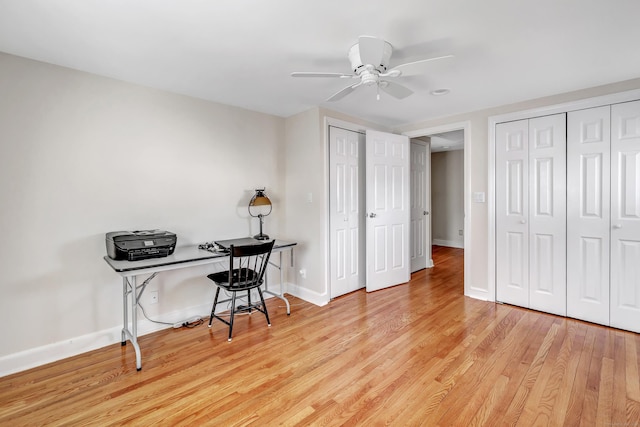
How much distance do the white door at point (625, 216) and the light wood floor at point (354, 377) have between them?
9.9 inches

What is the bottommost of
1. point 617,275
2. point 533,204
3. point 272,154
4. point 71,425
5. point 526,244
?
point 71,425

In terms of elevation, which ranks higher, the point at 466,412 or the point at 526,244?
the point at 526,244

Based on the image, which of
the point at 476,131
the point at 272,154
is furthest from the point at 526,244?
the point at 272,154

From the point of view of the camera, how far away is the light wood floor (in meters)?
1.70

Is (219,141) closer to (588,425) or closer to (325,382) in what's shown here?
(325,382)

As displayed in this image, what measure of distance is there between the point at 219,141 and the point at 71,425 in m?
2.53

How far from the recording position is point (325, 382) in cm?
200

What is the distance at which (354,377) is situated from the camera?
2.05 meters

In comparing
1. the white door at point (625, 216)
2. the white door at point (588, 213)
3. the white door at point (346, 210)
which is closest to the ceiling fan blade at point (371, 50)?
the white door at point (346, 210)

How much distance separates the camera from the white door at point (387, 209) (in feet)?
12.4

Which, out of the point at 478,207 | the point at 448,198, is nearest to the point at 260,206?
the point at 478,207

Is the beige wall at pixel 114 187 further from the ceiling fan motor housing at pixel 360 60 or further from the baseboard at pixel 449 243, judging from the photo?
the baseboard at pixel 449 243

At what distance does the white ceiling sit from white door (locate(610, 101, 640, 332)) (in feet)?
1.34

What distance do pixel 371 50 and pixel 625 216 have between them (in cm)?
275
